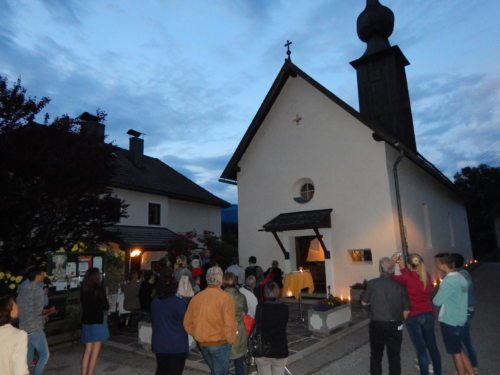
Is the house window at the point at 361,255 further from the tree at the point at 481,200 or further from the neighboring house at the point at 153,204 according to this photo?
the tree at the point at 481,200

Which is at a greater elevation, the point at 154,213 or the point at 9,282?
the point at 154,213

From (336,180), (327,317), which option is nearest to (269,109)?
(336,180)

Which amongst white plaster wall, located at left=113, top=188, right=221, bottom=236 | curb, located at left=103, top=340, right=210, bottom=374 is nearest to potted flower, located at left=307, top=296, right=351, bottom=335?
curb, located at left=103, top=340, right=210, bottom=374

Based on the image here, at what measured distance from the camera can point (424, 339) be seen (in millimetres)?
4766

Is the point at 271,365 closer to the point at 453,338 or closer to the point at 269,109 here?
the point at 453,338

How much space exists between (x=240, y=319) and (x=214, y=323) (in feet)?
1.72

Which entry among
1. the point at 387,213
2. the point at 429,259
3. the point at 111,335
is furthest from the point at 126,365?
the point at 429,259

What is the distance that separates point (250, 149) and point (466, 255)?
1645 centimetres

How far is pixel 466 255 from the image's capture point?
22484mm

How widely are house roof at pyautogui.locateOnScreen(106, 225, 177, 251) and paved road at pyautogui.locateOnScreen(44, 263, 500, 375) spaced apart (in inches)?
335

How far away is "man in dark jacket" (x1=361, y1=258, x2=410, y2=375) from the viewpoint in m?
4.46

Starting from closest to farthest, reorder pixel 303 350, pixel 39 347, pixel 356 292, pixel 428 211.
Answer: pixel 39 347 < pixel 303 350 < pixel 356 292 < pixel 428 211

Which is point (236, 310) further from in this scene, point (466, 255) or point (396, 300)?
point (466, 255)

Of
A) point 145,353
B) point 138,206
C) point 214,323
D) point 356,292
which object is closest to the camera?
point 214,323
